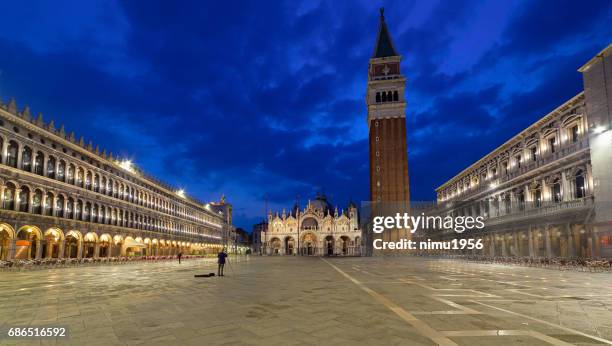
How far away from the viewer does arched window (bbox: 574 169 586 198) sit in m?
31.8

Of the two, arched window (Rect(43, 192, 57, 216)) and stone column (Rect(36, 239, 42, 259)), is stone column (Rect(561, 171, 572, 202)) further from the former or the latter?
arched window (Rect(43, 192, 57, 216))

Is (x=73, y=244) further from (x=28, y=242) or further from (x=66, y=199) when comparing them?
(x=28, y=242)

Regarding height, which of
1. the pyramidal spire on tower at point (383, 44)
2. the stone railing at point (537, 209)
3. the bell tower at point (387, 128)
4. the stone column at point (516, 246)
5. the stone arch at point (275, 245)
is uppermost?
the pyramidal spire on tower at point (383, 44)

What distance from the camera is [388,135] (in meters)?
82.2

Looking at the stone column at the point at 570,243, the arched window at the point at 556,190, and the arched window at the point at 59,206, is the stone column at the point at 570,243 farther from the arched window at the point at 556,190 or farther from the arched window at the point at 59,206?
the arched window at the point at 59,206

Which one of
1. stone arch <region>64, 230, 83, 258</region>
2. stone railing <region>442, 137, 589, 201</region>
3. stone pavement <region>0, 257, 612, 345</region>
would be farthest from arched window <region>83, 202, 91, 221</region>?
stone railing <region>442, 137, 589, 201</region>

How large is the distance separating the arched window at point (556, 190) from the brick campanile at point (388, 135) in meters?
42.3

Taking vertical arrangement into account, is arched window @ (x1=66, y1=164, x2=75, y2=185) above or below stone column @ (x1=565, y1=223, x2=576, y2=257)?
above

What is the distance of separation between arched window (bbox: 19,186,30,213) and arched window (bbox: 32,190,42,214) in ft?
2.18

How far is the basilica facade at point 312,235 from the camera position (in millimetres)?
106375

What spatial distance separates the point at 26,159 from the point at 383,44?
78.3 meters

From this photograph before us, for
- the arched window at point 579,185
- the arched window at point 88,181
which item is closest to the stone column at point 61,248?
the arched window at point 88,181

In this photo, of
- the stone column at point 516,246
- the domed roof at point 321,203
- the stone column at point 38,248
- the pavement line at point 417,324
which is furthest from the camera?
the domed roof at point 321,203

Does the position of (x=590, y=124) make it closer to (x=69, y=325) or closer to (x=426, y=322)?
(x=426, y=322)
